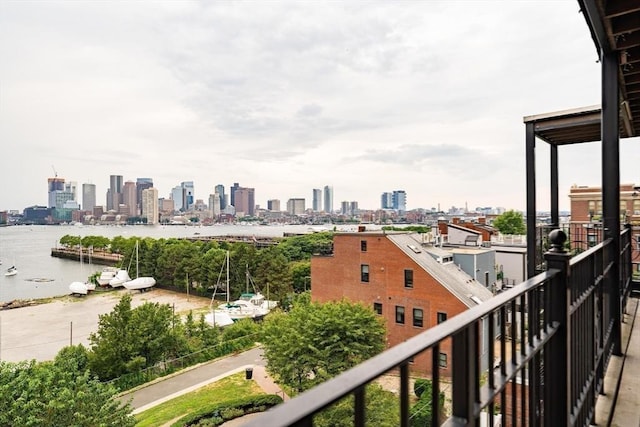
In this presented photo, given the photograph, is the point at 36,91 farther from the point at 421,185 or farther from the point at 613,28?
the point at 421,185

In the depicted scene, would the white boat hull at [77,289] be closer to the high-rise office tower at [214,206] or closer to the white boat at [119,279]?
the white boat at [119,279]

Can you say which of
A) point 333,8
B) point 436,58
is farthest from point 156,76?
point 436,58

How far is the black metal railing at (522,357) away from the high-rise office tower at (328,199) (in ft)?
400

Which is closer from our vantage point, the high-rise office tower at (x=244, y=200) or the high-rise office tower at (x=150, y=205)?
the high-rise office tower at (x=150, y=205)

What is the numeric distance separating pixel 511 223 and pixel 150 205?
106 meters

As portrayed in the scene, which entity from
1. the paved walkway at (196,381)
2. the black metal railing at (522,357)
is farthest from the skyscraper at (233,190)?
the black metal railing at (522,357)

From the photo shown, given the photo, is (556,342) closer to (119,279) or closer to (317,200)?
(119,279)

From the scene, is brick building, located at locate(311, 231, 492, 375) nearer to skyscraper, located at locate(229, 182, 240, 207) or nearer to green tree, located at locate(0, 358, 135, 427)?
green tree, located at locate(0, 358, 135, 427)

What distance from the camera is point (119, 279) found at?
110 ft

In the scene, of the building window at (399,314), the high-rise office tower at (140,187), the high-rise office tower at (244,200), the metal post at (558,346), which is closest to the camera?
the metal post at (558,346)

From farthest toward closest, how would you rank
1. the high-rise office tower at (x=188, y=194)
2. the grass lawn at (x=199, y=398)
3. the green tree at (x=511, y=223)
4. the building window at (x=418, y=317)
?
the high-rise office tower at (x=188, y=194), the green tree at (x=511, y=223), the building window at (x=418, y=317), the grass lawn at (x=199, y=398)

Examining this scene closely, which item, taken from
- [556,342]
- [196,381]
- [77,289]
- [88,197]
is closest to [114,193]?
[88,197]

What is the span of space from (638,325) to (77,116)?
55.7 m

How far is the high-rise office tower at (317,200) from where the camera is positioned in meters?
126
